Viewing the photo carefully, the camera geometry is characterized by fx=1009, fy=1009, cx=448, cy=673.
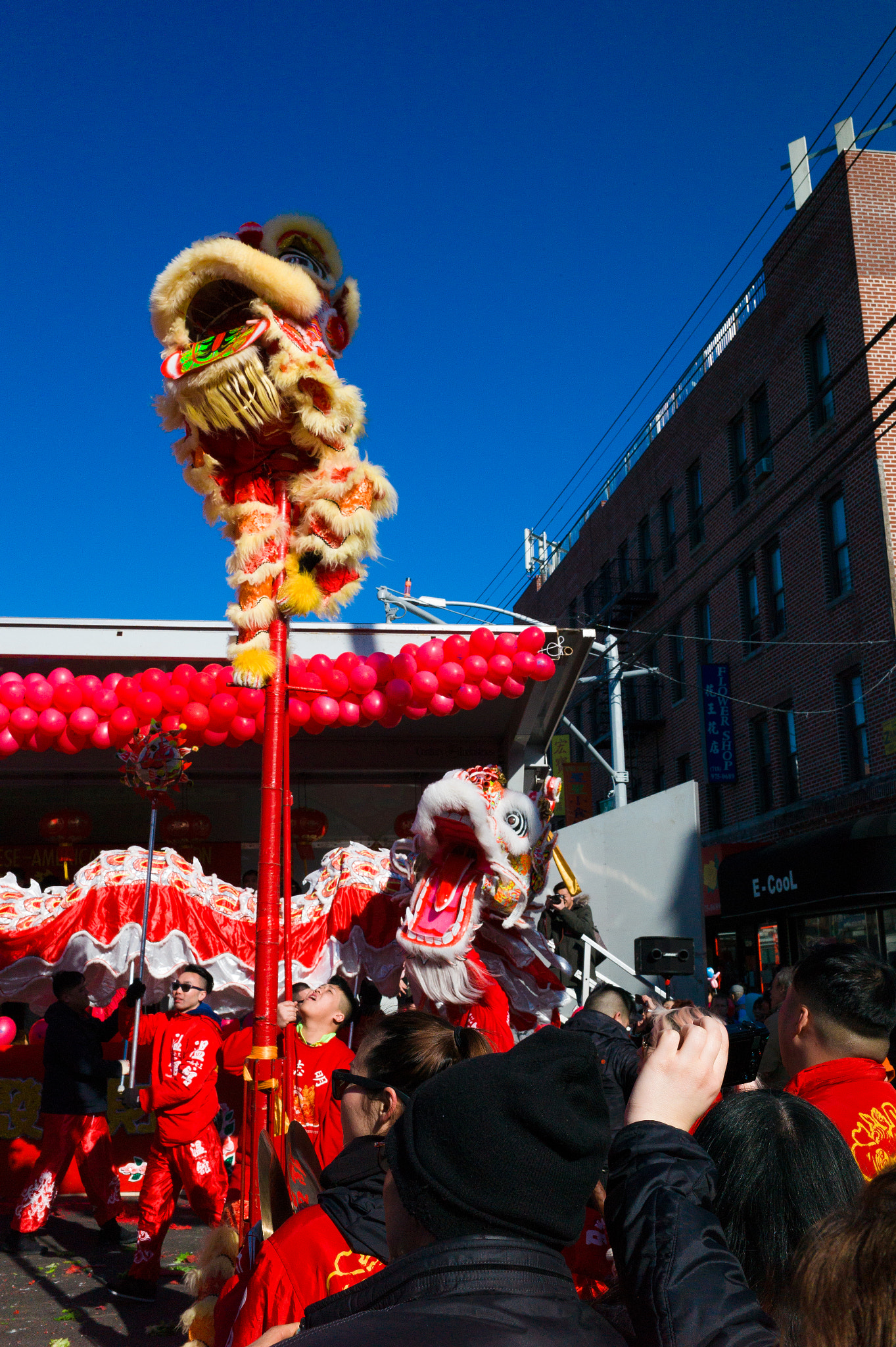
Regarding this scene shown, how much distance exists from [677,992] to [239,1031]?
425 centimetres

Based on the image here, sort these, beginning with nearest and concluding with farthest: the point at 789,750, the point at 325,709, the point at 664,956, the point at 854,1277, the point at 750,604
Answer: the point at 854,1277
the point at 664,956
the point at 325,709
the point at 789,750
the point at 750,604

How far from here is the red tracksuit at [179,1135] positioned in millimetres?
5566

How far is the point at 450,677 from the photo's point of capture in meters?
6.36

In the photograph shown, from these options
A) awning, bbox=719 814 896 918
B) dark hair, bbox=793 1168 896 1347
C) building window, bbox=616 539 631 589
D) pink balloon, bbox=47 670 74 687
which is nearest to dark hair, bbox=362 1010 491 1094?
dark hair, bbox=793 1168 896 1347

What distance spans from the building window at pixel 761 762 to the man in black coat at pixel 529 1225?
1978cm

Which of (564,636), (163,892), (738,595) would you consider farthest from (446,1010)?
(738,595)

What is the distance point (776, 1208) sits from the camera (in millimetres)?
1561

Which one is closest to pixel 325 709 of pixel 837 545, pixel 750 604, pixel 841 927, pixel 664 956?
pixel 664 956

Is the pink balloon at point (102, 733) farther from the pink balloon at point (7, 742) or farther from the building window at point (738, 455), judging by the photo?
the building window at point (738, 455)

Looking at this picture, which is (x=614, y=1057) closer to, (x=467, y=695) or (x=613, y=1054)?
(x=613, y=1054)

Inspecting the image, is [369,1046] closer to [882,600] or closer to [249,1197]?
[249,1197]

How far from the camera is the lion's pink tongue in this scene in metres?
5.62

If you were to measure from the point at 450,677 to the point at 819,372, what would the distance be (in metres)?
15.4

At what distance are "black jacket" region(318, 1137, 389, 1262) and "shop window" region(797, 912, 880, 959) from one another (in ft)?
48.1
